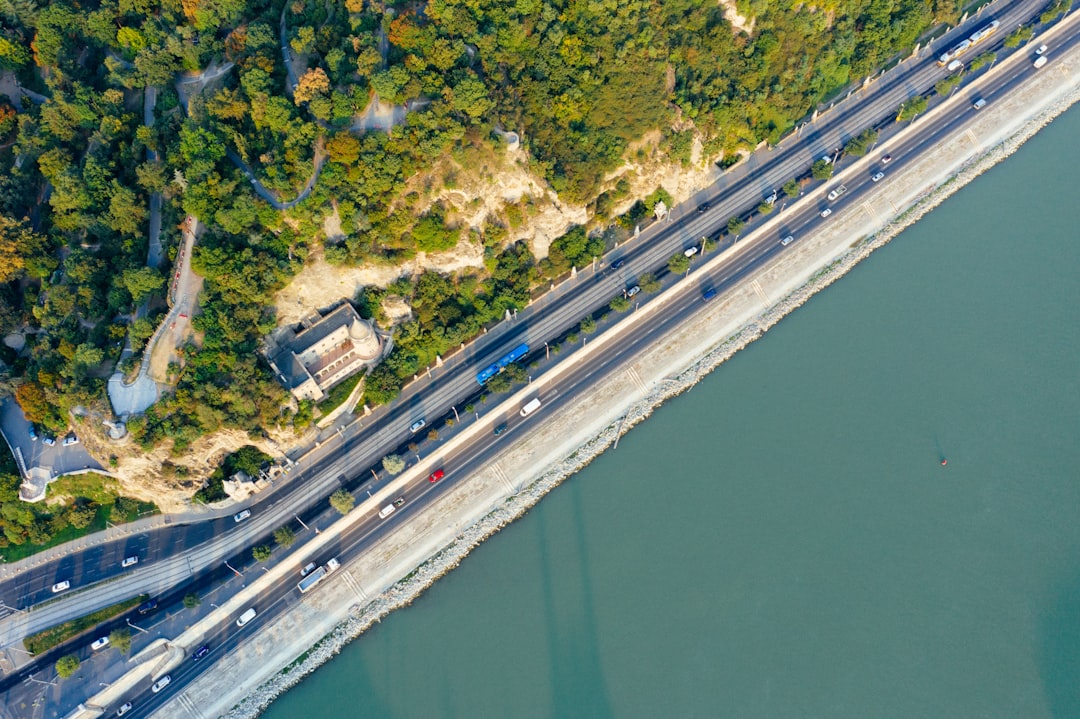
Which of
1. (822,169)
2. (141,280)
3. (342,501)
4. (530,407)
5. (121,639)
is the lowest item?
(121,639)

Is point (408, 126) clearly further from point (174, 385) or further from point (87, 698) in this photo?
point (87, 698)

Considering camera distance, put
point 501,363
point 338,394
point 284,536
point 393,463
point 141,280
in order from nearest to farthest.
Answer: point 141,280, point 284,536, point 393,463, point 338,394, point 501,363

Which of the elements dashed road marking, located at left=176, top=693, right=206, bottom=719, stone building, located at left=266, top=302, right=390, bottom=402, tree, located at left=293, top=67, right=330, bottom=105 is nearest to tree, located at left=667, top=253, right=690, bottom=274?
stone building, located at left=266, top=302, right=390, bottom=402

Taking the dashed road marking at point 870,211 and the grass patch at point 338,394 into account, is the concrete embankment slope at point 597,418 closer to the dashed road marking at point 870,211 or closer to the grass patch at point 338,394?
the dashed road marking at point 870,211

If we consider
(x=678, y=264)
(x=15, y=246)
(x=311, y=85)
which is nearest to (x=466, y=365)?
(x=678, y=264)

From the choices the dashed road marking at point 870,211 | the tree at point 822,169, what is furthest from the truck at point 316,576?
the dashed road marking at point 870,211

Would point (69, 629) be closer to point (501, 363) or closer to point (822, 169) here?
point (501, 363)
